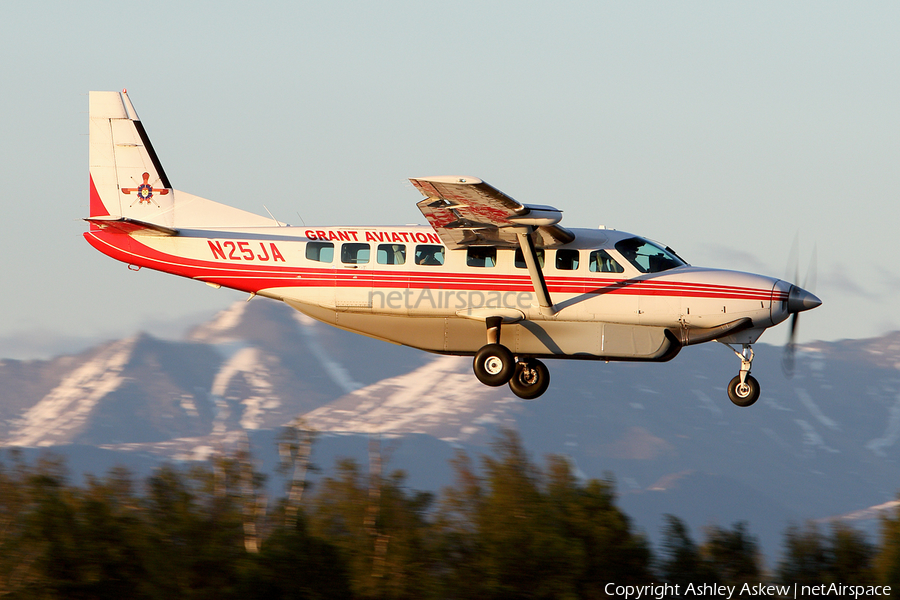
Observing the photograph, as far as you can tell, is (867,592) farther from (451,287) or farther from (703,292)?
(451,287)

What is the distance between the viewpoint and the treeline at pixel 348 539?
30.3 meters

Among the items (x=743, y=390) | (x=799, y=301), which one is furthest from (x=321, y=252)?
(x=799, y=301)

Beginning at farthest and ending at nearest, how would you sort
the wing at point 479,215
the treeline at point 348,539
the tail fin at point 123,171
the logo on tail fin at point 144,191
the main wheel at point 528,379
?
the treeline at point 348,539
the logo on tail fin at point 144,191
the tail fin at point 123,171
the main wheel at point 528,379
the wing at point 479,215

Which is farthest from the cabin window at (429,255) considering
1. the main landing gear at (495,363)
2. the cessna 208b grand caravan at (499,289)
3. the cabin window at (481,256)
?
the main landing gear at (495,363)

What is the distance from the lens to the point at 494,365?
2286 cm

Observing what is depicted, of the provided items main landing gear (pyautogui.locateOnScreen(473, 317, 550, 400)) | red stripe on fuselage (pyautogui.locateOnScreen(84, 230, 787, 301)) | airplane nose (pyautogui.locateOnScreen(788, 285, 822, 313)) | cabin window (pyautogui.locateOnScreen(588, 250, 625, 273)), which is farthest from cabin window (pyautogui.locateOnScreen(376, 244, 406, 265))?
airplane nose (pyautogui.locateOnScreen(788, 285, 822, 313))

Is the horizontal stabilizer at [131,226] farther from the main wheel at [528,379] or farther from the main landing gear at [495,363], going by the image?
the main wheel at [528,379]

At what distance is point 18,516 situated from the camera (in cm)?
3284

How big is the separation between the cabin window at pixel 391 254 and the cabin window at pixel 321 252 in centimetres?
105

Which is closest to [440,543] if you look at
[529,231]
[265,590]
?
[265,590]

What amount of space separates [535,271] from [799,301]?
5.79 m

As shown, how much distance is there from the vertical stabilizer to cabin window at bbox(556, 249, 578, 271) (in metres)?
8.89

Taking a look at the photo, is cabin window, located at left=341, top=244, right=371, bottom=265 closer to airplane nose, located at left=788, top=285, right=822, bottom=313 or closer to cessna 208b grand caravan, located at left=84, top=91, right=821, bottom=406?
cessna 208b grand caravan, located at left=84, top=91, right=821, bottom=406

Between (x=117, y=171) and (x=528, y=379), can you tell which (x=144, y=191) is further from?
(x=528, y=379)
